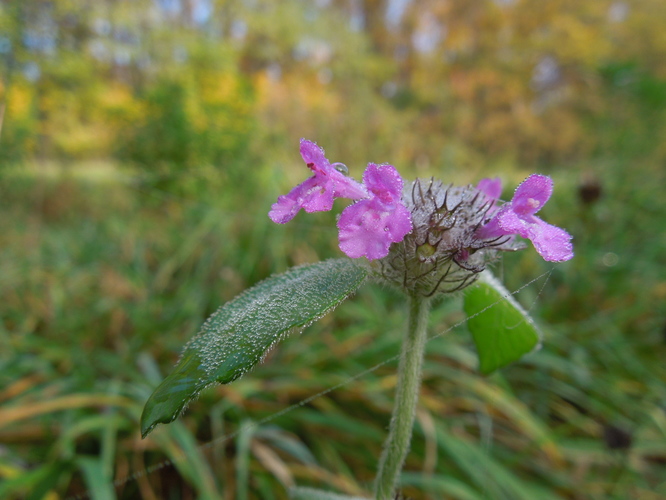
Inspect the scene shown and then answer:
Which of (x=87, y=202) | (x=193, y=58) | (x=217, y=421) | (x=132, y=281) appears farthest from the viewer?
(x=87, y=202)

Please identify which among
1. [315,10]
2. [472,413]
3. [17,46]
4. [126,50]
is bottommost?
[472,413]

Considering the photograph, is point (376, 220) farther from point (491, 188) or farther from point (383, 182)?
point (491, 188)

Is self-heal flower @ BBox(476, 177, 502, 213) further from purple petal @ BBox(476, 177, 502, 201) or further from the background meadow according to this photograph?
the background meadow

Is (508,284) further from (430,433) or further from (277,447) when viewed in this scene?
(277,447)

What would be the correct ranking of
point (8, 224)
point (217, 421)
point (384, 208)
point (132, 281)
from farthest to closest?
point (8, 224), point (132, 281), point (217, 421), point (384, 208)

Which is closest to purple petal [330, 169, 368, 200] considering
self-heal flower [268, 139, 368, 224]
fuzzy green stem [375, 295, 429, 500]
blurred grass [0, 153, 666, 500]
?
self-heal flower [268, 139, 368, 224]

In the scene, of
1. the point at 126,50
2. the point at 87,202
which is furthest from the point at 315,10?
the point at 87,202

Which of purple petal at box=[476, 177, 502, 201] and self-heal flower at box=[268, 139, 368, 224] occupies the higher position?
self-heal flower at box=[268, 139, 368, 224]
